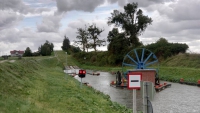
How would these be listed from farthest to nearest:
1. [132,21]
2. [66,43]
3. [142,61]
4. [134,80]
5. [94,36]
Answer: [66,43] < [94,36] < [132,21] < [142,61] < [134,80]

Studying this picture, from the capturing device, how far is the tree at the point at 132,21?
63.6 metres

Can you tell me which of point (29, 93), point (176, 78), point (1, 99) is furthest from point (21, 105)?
point (176, 78)

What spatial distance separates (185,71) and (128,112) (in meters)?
27.3

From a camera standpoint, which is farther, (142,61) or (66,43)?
(66,43)

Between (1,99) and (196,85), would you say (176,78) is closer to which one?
(196,85)

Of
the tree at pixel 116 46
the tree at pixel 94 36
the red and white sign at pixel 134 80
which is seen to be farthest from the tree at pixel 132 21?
the red and white sign at pixel 134 80

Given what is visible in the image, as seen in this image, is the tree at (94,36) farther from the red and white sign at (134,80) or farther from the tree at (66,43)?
the red and white sign at (134,80)

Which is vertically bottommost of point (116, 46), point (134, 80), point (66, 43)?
point (134, 80)

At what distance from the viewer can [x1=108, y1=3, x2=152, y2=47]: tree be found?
6362 cm

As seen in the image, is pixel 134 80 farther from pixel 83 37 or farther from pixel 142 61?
pixel 83 37

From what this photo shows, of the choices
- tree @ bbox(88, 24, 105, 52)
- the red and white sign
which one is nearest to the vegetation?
tree @ bbox(88, 24, 105, 52)

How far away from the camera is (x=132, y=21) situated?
212ft

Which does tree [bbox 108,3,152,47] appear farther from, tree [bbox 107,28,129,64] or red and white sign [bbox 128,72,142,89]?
red and white sign [bbox 128,72,142,89]

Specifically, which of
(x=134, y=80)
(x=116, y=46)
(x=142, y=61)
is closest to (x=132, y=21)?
(x=116, y=46)
